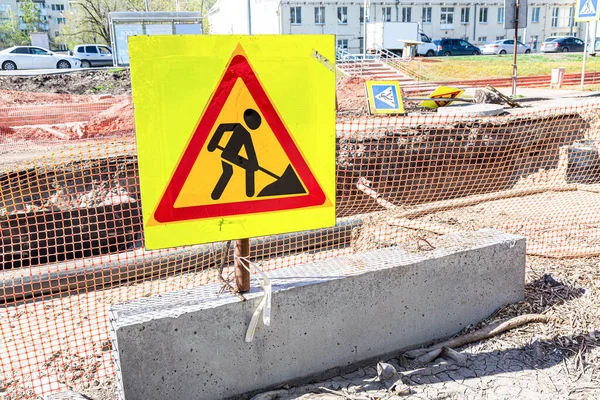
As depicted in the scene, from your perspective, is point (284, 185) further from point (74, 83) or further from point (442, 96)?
point (74, 83)

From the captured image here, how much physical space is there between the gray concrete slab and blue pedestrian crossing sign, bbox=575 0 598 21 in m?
14.6

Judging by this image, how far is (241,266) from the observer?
9.87 ft

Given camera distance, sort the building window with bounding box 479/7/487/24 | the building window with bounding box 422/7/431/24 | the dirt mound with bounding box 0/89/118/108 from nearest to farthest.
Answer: the dirt mound with bounding box 0/89/118/108 < the building window with bounding box 422/7/431/24 < the building window with bounding box 479/7/487/24

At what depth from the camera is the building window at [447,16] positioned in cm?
4981

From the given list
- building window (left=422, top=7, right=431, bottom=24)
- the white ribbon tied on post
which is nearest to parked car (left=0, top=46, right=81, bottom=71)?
building window (left=422, top=7, right=431, bottom=24)

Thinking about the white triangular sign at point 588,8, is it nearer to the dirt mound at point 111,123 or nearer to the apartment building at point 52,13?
the dirt mound at point 111,123

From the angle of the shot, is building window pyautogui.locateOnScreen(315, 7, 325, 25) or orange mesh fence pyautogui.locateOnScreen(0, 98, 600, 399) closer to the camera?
orange mesh fence pyautogui.locateOnScreen(0, 98, 600, 399)

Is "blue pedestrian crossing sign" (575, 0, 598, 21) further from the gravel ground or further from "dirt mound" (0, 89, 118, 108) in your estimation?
"dirt mound" (0, 89, 118, 108)

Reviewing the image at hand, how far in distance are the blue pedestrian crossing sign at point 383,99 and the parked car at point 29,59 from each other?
2509 centimetres

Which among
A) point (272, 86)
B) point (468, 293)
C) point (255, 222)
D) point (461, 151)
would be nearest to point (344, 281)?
point (255, 222)

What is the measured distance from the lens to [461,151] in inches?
458

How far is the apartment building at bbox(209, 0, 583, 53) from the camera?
44.8 m

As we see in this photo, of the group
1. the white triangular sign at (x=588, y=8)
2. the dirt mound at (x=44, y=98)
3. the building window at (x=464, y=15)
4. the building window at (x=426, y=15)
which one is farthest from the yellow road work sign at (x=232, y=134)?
the building window at (x=464, y=15)

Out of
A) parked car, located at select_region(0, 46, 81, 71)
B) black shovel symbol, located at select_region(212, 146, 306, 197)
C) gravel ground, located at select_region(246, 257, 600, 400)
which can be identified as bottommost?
gravel ground, located at select_region(246, 257, 600, 400)
